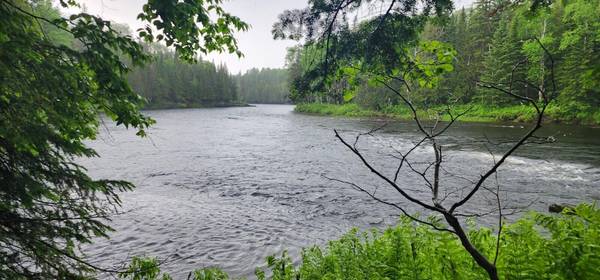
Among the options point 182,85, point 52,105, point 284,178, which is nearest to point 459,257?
point 52,105

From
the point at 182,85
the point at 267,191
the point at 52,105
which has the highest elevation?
the point at 182,85

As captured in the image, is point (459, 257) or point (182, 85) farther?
point (182, 85)

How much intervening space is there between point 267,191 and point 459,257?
9194mm

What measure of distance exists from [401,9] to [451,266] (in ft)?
10.3

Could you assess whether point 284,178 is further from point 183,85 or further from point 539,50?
point 183,85

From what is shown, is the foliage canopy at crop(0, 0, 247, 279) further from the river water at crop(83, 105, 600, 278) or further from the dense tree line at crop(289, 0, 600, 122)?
the dense tree line at crop(289, 0, 600, 122)

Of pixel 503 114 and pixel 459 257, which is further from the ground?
pixel 503 114

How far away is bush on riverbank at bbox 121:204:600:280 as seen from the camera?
3555 mm

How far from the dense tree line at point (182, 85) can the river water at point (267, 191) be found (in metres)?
69.9

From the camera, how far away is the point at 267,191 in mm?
12750

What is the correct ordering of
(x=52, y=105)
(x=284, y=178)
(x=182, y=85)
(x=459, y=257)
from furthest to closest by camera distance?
(x=182, y=85) < (x=284, y=178) < (x=459, y=257) < (x=52, y=105)

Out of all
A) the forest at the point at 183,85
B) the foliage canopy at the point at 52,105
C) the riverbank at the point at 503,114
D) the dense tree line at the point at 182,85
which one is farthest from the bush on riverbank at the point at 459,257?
the dense tree line at the point at 182,85

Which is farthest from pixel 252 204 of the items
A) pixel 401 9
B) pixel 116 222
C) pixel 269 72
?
pixel 269 72

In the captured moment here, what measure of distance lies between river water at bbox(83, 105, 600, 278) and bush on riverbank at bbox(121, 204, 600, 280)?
1.09m
